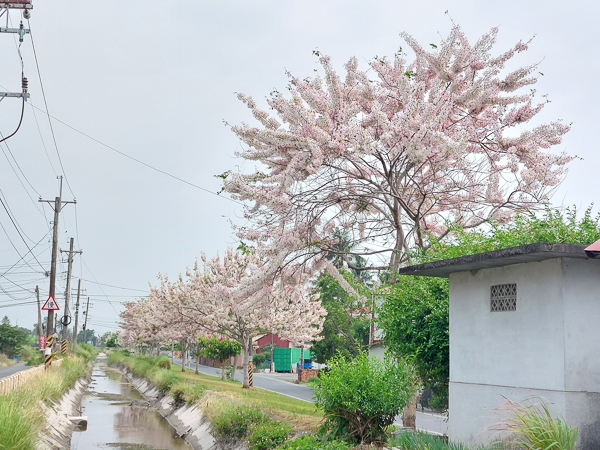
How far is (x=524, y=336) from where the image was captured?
932cm

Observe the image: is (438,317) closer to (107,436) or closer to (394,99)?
(394,99)

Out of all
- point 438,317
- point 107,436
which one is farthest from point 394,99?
point 107,436

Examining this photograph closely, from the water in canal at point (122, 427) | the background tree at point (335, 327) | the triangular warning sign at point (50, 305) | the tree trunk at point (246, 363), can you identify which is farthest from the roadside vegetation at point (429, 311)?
the background tree at point (335, 327)

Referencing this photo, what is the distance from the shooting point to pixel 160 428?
90.3 feet

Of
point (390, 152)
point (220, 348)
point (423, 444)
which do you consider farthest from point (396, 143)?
point (220, 348)

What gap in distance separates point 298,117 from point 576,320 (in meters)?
6.77

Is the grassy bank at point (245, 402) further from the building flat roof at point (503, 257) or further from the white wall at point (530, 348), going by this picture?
the building flat roof at point (503, 257)

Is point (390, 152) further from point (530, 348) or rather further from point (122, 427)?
point (122, 427)

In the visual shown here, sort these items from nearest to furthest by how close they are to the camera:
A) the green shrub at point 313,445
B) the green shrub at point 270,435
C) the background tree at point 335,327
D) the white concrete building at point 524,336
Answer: the white concrete building at point 524,336 → the green shrub at point 313,445 → the green shrub at point 270,435 → the background tree at point 335,327

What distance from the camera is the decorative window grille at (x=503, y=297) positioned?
9719 mm

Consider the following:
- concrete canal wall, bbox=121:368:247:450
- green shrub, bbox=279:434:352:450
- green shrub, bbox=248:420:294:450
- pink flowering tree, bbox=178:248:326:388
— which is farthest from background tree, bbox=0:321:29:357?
green shrub, bbox=279:434:352:450

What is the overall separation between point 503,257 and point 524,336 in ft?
3.97

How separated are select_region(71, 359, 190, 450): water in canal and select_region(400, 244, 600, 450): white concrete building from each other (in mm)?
14921

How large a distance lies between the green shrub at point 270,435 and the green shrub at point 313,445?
1.28 metres
